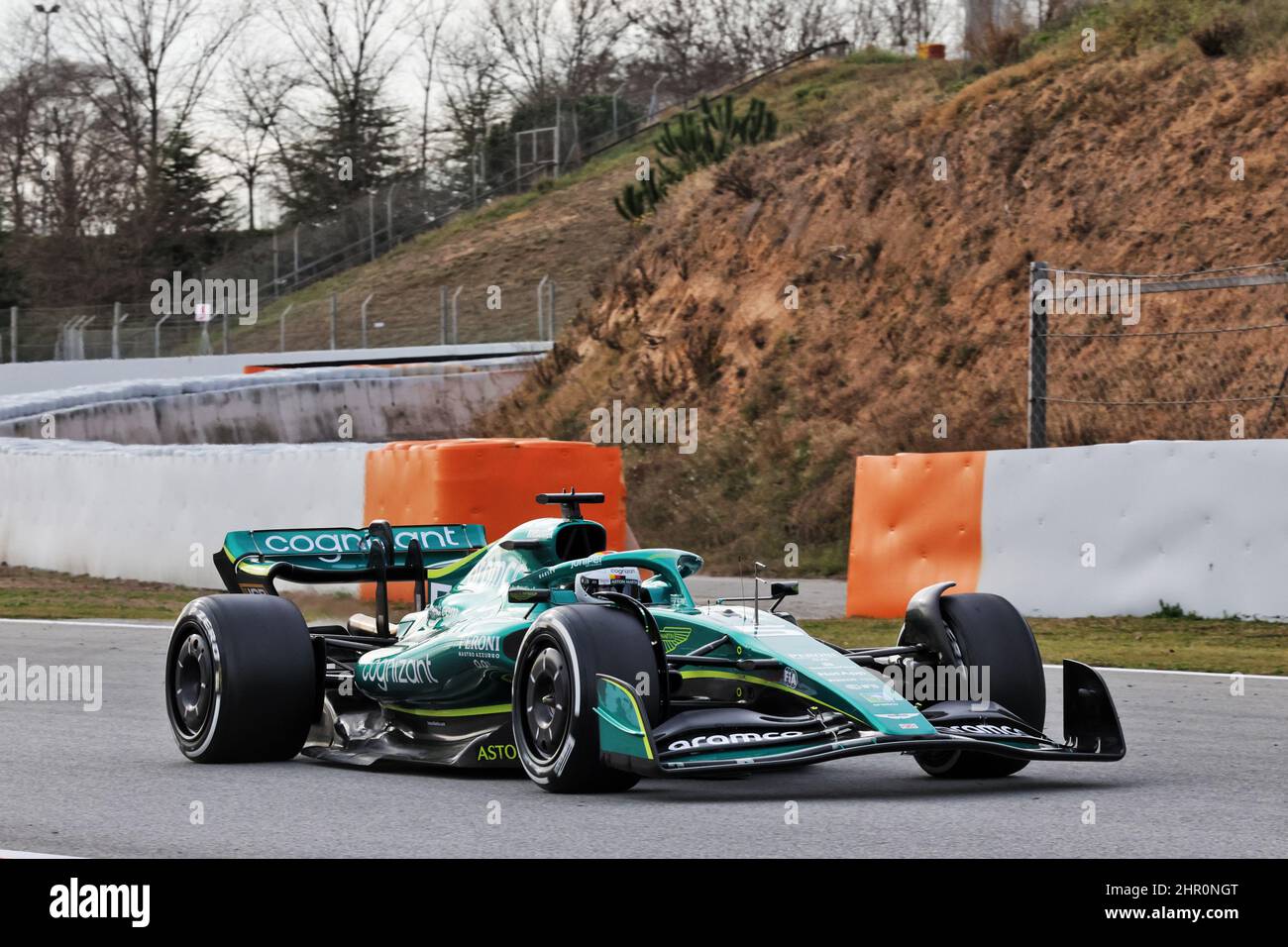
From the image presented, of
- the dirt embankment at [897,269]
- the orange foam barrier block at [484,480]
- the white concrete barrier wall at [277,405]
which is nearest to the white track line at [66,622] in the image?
the orange foam barrier block at [484,480]

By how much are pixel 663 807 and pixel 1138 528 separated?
26.5ft

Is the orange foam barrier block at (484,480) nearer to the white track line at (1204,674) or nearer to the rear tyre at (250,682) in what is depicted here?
the white track line at (1204,674)

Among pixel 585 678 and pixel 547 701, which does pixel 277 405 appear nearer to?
pixel 547 701

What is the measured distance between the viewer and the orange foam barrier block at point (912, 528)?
590 inches

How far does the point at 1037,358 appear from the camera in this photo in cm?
1678

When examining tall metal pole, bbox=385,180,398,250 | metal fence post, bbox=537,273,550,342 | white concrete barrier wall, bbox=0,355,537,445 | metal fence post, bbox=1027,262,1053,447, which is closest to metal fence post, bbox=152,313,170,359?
white concrete barrier wall, bbox=0,355,537,445

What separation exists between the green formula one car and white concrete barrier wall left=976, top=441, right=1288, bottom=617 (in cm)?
615

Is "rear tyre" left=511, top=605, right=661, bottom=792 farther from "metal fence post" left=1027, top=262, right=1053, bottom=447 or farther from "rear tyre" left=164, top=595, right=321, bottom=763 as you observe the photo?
"metal fence post" left=1027, top=262, right=1053, bottom=447

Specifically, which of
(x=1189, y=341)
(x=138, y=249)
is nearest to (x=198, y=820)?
(x=1189, y=341)

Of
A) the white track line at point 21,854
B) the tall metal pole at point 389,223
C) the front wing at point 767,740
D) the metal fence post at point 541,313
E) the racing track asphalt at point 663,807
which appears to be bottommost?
the racing track asphalt at point 663,807

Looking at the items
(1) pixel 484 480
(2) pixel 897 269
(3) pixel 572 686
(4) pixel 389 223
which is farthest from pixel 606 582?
(4) pixel 389 223

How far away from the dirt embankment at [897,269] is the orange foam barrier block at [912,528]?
15.7 feet

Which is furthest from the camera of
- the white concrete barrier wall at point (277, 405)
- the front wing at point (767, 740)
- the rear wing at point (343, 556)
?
the white concrete barrier wall at point (277, 405)
